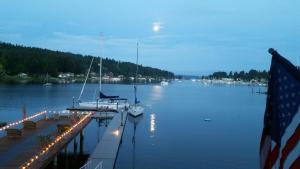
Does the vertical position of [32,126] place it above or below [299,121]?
below

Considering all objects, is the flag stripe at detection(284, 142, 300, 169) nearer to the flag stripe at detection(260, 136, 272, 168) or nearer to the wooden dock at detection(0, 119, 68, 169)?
the flag stripe at detection(260, 136, 272, 168)

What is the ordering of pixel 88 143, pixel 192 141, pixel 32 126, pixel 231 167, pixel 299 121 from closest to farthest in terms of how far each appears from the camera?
pixel 299 121 < pixel 32 126 < pixel 231 167 < pixel 88 143 < pixel 192 141

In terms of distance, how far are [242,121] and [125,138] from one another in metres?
28.4

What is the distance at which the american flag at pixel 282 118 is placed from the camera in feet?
18.6

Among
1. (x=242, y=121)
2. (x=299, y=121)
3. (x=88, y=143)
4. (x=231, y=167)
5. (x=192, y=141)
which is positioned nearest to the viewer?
(x=299, y=121)

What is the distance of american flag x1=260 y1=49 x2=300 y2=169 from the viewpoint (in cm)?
566

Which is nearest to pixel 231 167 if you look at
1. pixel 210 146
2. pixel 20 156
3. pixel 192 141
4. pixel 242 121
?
pixel 210 146

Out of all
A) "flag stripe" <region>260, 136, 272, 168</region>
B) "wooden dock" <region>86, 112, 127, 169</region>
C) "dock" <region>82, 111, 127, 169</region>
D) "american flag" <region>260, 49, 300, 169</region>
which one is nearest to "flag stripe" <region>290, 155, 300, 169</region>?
"american flag" <region>260, 49, 300, 169</region>

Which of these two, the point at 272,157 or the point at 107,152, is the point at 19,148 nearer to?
the point at 107,152

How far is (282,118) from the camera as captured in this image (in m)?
5.89

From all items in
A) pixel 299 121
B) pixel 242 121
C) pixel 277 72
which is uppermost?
pixel 277 72

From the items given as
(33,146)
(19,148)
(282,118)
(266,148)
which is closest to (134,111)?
(33,146)

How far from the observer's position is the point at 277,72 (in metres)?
5.89

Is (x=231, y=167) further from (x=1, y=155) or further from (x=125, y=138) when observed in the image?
(x=1, y=155)
